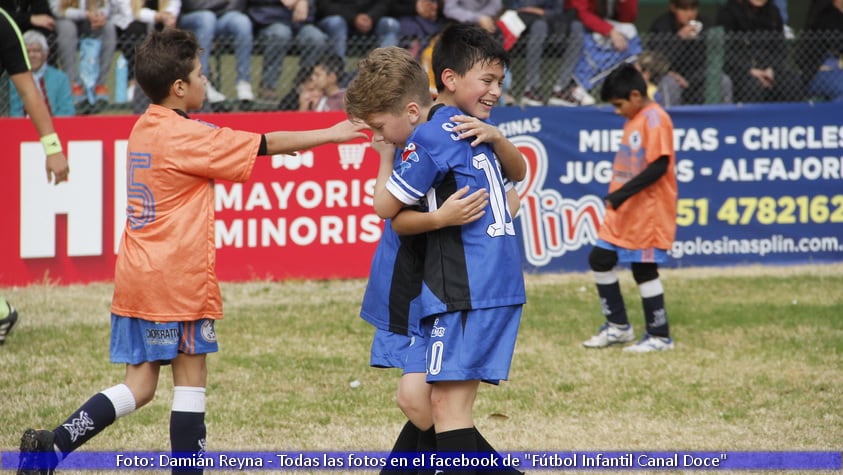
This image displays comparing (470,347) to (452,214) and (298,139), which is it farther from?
(298,139)

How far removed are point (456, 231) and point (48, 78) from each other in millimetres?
7215

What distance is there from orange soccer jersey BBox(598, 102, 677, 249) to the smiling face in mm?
3796

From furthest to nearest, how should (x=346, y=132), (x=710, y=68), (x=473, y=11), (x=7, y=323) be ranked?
(x=473, y=11)
(x=710, y=68)
(x=7, y=323)
(x=346, y=132)

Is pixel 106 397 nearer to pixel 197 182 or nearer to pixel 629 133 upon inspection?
pixel 197 182

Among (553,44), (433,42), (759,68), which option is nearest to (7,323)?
(433,42)

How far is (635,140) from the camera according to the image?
787 centimetres

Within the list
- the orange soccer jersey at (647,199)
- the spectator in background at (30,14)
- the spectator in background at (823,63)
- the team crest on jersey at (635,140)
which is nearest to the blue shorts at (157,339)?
the orange soccer jersey at (647,199)

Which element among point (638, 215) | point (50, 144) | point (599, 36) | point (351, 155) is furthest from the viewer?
point (599, 36)

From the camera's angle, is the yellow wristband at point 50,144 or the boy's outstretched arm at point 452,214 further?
the yellow wristband at point 50,144

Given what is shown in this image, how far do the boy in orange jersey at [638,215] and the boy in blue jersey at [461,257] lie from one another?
3724 mm

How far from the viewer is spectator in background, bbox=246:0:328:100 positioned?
10.8 metres

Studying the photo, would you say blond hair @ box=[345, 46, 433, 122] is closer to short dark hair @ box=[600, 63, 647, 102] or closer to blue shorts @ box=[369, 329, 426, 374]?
blue shorts @ box=[369, 329, 426, 374]

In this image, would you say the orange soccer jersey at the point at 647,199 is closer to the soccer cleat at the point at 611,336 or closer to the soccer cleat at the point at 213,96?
the soccer cleat at the point at 611,336

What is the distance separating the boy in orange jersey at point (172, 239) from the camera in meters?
4.26
